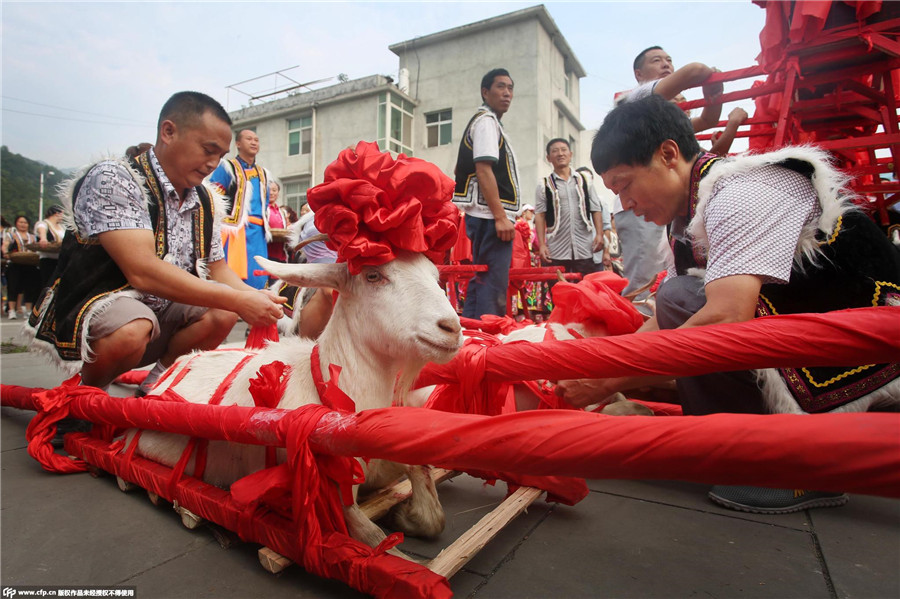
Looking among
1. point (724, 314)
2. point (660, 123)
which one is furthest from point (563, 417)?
point (660, 123)

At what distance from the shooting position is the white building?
1988 cm

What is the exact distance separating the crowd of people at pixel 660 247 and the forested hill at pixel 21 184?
40.7 metres

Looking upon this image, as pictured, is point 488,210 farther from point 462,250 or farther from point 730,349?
point 730,349

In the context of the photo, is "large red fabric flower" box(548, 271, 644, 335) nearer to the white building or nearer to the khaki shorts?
the khaki shorts

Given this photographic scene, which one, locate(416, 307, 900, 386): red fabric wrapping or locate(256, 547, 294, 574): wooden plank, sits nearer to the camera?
locate(416, 307, 900, 386): red fabric wrapping

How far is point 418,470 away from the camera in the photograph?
5.56ft

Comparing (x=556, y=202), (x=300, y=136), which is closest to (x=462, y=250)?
(x=556, y=202)

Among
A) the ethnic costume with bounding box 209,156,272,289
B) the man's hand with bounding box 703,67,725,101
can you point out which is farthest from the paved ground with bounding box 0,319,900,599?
the ethnic costume with bounding box 209,156,272,289

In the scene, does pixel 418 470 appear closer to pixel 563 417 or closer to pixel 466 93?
pixel 563 417

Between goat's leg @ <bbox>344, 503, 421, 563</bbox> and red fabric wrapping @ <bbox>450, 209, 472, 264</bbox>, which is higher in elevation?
red fabric wrapping @ <bbox>450, 209, 472, 264</bbox>

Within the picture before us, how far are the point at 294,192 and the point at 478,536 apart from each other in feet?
83.7

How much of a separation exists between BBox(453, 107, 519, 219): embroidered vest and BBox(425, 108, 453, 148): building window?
18979 millimetres

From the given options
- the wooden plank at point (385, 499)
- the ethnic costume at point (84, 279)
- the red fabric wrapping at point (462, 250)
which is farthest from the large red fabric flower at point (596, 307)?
the red fabric wrapping at point (462, 250)

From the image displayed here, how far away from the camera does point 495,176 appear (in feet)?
13.6
